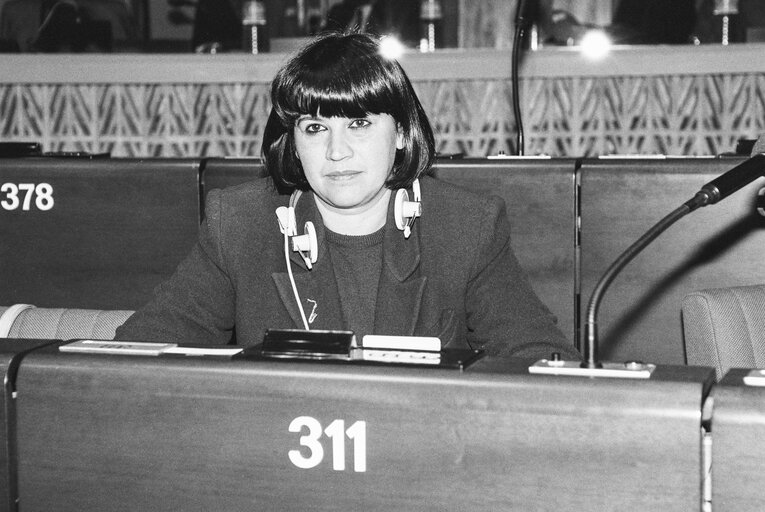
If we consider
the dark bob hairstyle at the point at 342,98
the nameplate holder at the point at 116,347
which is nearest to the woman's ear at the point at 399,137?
the dark bob hairstyle at the point at 342,98

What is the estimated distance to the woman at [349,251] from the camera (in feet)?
5.62

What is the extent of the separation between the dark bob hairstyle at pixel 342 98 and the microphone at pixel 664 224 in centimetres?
64

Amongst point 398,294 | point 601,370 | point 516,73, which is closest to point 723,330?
point 398,294

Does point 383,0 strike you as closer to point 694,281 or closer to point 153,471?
point 694,281

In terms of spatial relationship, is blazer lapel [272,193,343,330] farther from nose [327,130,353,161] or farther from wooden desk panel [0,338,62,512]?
wooden desk panel [0,338,62,512]

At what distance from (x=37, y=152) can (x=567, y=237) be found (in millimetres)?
1264

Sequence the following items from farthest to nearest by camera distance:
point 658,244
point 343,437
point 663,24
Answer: point 663,24 < point 658,244 < point 343,437

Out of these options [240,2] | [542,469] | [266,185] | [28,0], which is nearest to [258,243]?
[266,185]

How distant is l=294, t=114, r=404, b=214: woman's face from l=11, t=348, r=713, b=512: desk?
74cm

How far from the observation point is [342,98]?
1.74 m

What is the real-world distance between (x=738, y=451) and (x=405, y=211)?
0.94m

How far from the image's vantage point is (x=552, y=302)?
2336 millimetres

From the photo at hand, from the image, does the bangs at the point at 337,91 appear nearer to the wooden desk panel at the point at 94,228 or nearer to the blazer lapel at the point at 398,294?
the blazer lapel at the point at 398,294

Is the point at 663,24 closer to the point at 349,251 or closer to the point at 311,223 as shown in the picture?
the point at 349,251
